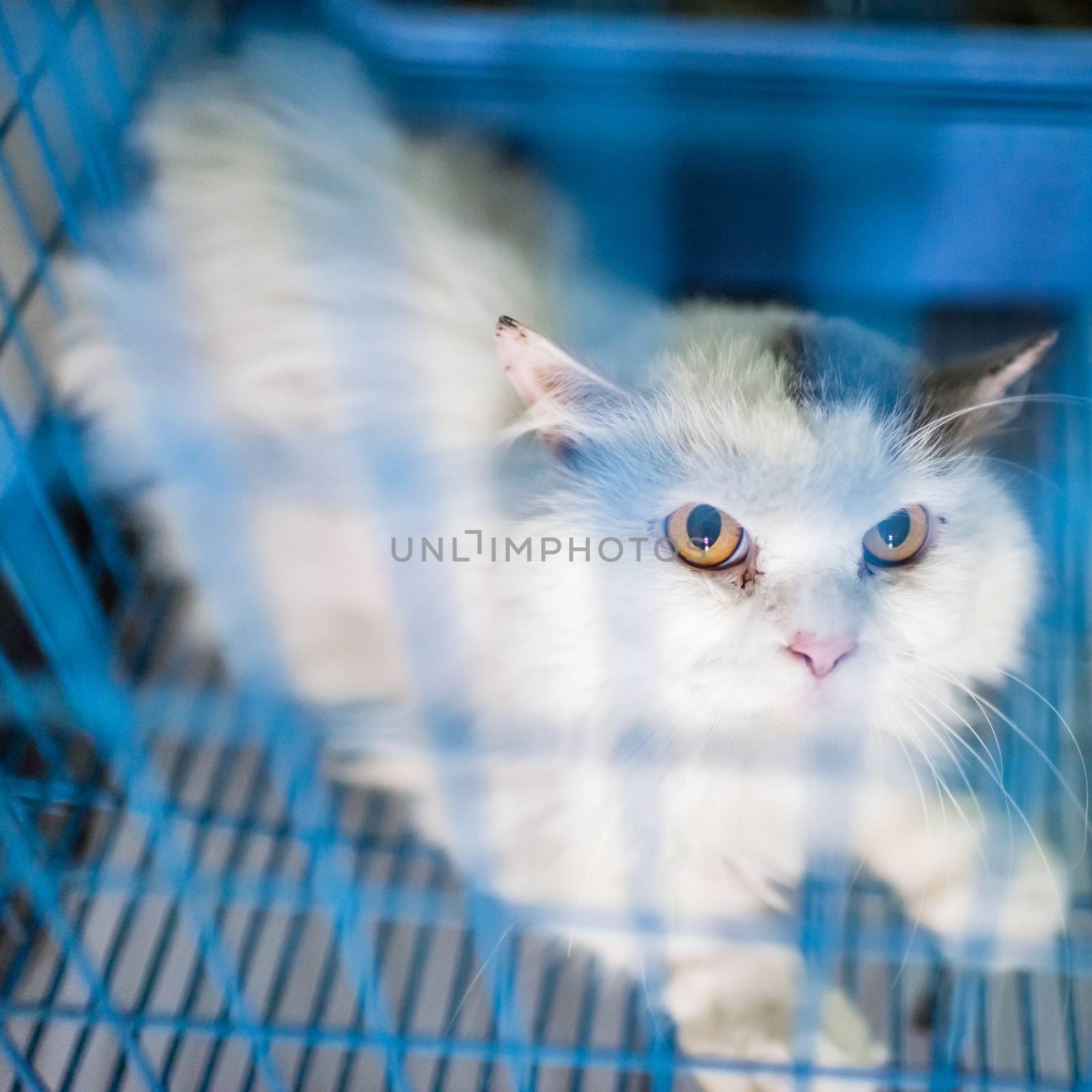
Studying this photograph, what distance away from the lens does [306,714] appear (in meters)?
1.17

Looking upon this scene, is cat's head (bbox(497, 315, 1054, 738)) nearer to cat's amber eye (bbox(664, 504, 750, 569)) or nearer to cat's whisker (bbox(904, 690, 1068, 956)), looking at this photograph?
cat's amber eye (bbox(664, 504, 750, 569))

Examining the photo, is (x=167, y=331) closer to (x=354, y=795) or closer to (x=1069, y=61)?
(x=354, y=795)

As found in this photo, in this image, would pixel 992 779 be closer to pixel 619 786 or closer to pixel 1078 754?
pixel 1078 754

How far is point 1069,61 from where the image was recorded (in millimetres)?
1212

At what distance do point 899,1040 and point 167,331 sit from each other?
3.33 ft

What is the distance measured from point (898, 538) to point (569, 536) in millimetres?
263

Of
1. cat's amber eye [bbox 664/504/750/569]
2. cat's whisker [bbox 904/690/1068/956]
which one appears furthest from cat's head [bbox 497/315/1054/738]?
cat's whisker [bbox 904/690/1068/956]

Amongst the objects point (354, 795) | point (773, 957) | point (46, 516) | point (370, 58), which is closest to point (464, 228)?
point (370, 58)

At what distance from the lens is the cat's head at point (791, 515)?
2.64 ft


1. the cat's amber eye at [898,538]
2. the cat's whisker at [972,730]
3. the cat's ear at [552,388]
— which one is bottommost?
the cat's whisker at [972,730]

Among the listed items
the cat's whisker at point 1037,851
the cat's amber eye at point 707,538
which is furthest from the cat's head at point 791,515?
the cat's whisker at point 1037,851

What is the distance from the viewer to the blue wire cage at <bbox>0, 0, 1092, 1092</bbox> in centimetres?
98

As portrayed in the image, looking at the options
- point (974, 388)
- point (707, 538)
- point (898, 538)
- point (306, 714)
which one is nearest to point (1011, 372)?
point (974, 388)

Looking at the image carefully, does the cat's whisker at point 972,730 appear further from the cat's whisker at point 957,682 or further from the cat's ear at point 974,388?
the cat's ear at point 974,388
